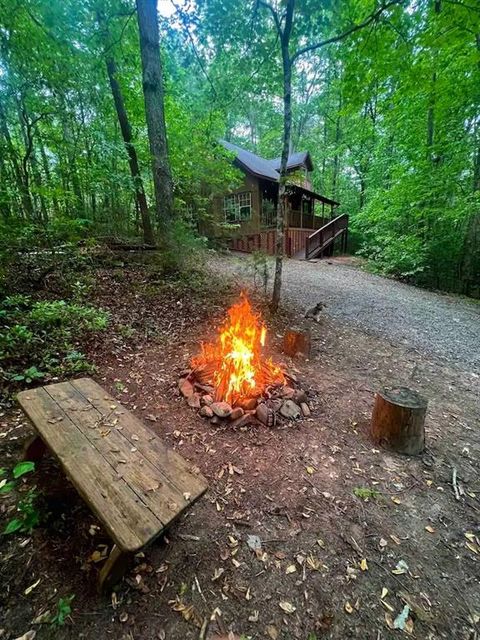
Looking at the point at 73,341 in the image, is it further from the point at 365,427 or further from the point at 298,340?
the point at 365,427

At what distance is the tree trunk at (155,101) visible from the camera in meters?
5.81

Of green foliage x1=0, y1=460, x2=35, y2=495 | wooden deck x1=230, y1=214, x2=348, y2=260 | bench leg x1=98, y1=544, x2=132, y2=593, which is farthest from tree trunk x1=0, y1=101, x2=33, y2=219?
wooden deck x1=230, y1=214, x2=348, y2=260

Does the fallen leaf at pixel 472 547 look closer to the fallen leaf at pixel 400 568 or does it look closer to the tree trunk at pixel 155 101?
the fallen leaf at pixel 400 568

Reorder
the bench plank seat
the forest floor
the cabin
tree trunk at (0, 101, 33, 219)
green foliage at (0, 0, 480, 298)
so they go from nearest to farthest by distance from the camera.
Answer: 1. the bench plank seat
2. the forest floor
3. green foliage at (0, 0, 480, 298)
4. tree trunk at (0, 101, 33, 219)
5. the cabin

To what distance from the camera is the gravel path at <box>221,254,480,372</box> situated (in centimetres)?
526

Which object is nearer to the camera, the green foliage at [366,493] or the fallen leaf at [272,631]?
the fallen leaf at [272,631]

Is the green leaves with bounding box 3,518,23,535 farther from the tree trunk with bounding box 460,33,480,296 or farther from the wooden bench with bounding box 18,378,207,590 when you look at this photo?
the tree trunk with bounding box 460,33,480,296

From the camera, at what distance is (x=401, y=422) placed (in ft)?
8.41

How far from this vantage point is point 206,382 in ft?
10.8

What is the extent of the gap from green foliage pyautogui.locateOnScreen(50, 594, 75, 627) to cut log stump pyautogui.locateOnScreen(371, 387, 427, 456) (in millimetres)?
2597

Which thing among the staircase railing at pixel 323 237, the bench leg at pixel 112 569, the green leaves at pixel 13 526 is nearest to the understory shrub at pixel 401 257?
the staircase railing at pixel 323 237

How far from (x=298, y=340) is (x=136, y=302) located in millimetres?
3243

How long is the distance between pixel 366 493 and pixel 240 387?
149 cm

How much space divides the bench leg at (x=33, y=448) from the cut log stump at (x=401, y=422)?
2965 millimetres
